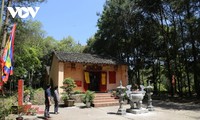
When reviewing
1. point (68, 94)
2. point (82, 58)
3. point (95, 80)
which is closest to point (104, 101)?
point (68, 94)

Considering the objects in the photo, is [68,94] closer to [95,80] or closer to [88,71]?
[88,71]

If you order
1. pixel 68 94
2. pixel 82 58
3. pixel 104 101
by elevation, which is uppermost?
pixel 82 58

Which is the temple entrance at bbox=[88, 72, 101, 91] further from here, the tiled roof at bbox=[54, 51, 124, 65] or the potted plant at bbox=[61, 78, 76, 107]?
the potted plant at bbox=[61, 78, 76, 107]

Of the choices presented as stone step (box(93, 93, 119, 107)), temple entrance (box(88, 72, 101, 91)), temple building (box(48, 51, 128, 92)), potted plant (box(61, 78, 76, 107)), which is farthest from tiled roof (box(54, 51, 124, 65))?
stone step (box(93, 93, 119, 107))

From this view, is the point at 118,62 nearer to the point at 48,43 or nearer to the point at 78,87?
the point at 78,87

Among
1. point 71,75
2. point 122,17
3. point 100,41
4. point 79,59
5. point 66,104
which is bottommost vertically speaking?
point 66,104

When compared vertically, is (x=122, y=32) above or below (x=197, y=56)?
above

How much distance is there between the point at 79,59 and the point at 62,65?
1.86 m

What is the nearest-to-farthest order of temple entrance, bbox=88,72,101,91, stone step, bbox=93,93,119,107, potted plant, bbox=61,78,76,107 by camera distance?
potted plant, bbox=61,78,76,107 < stone step, bbox=93,93,119,107 < temple entrance, bbox=88,72,101,91

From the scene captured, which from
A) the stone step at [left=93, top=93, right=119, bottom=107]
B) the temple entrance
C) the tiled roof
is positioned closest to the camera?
the stone step at [left=93, top=93, right=119, bottom=107]

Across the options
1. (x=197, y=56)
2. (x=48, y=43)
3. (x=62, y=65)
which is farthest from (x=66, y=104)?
(x=48, y=43)

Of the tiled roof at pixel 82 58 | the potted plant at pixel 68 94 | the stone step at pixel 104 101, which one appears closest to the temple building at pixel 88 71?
the tiled roof at pixel 82 58

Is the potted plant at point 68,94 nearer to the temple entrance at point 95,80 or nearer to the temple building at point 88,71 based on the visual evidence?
the temple building at point 88,71

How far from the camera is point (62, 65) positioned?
63.0 feet
